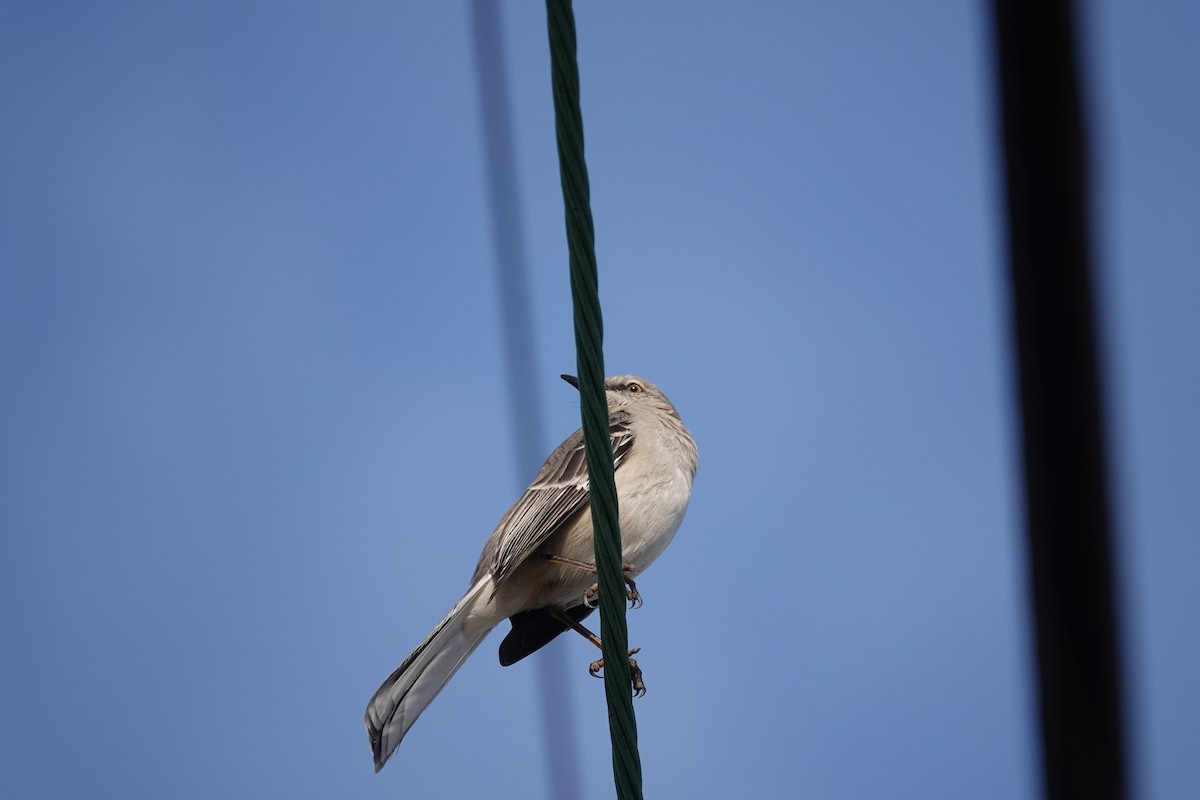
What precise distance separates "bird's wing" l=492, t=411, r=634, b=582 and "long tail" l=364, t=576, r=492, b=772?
0.76ft

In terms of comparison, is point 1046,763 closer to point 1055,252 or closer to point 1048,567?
point 1048,567

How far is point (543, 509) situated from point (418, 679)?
1.00 meters

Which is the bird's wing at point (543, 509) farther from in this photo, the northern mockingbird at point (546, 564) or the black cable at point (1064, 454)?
the black cable at point (1064, 454)

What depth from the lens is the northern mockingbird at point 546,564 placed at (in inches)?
192

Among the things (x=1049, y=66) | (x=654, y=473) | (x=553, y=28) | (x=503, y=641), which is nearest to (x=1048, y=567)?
(x=1049, y=66)

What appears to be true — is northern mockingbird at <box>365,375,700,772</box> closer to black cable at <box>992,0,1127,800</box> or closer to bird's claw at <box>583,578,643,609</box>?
bird's claw at <box>583,578,643,609</box>

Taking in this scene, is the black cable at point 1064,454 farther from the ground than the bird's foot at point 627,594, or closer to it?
farther from the ground

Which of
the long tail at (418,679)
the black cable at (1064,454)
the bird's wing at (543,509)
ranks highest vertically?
the black cable at (1064,454)

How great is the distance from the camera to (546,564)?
5102 mm

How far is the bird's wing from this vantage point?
16.1 feet

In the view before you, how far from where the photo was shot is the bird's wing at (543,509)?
193 inches

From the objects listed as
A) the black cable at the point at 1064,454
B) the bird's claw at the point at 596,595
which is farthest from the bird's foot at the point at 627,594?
the black cable at the point at 1064,454

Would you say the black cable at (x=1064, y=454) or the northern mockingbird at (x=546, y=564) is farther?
the northern mockingbird at (x=546, y=564)

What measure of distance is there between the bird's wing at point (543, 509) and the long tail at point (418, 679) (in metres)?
0.23
